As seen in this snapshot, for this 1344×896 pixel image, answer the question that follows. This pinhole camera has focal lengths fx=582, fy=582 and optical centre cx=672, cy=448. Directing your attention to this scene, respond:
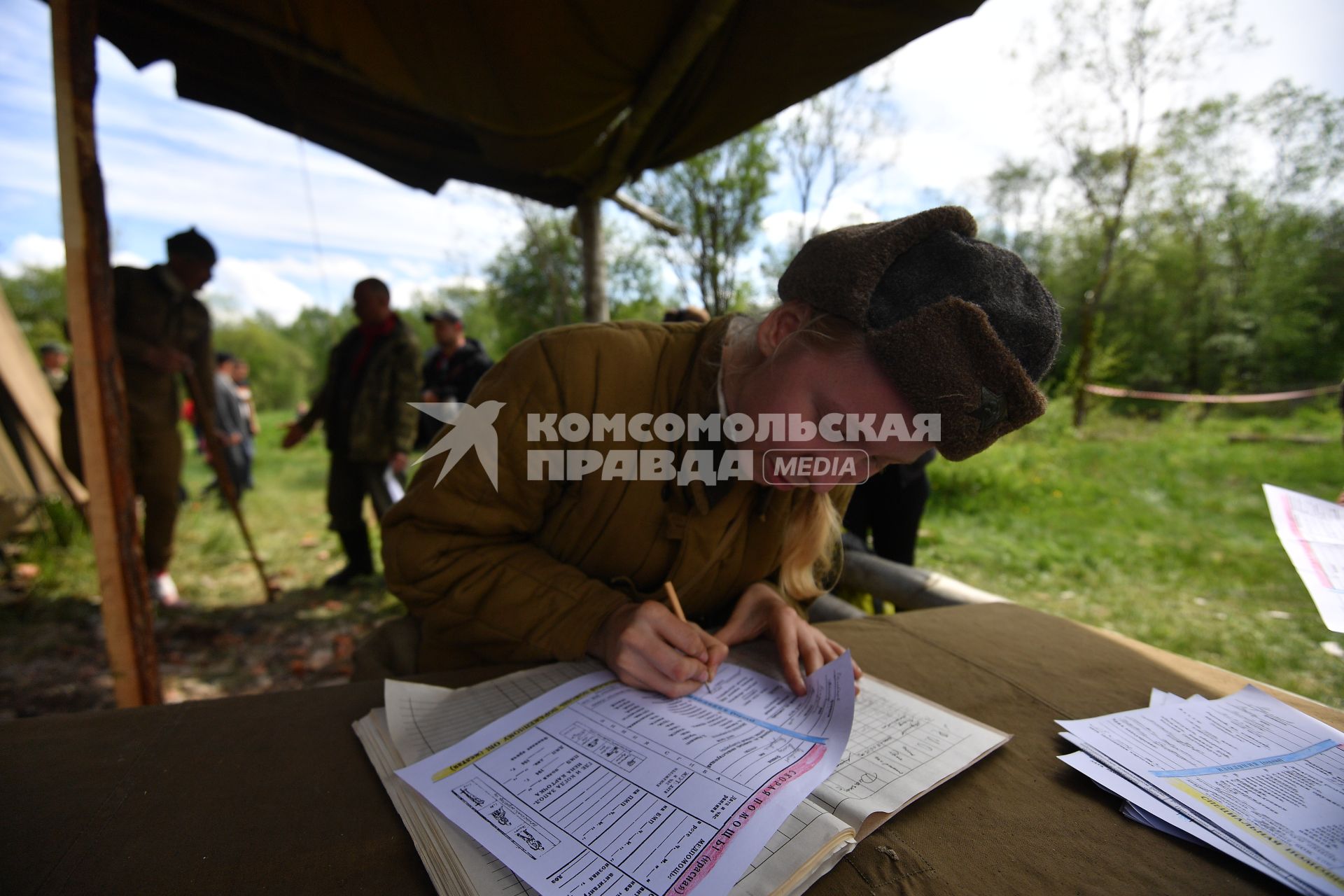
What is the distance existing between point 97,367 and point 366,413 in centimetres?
223

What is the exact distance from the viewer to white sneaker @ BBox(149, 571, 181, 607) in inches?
152

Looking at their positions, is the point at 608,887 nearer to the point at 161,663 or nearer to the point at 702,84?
the point at 702,84

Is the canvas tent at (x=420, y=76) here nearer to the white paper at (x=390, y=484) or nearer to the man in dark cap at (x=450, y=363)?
the white paper at (x=390, y=484)

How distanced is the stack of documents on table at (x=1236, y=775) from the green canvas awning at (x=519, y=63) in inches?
72.6

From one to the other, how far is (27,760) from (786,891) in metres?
1.00

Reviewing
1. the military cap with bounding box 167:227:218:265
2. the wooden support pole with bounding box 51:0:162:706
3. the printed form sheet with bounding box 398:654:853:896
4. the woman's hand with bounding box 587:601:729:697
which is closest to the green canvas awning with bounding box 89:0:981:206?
the wooden support pole with bounding box 51:0:162:706

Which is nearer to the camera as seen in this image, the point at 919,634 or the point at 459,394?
the point at 919,634

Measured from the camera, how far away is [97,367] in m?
1.86

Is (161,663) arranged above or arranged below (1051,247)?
below

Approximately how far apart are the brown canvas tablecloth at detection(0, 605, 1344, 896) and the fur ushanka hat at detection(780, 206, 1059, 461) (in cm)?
51

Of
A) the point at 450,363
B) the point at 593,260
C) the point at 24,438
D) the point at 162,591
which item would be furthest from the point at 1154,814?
the point at 24,438

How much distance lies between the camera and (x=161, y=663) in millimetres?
3133

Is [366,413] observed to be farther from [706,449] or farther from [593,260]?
[706,449]

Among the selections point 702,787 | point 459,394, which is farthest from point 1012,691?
point 459,394
